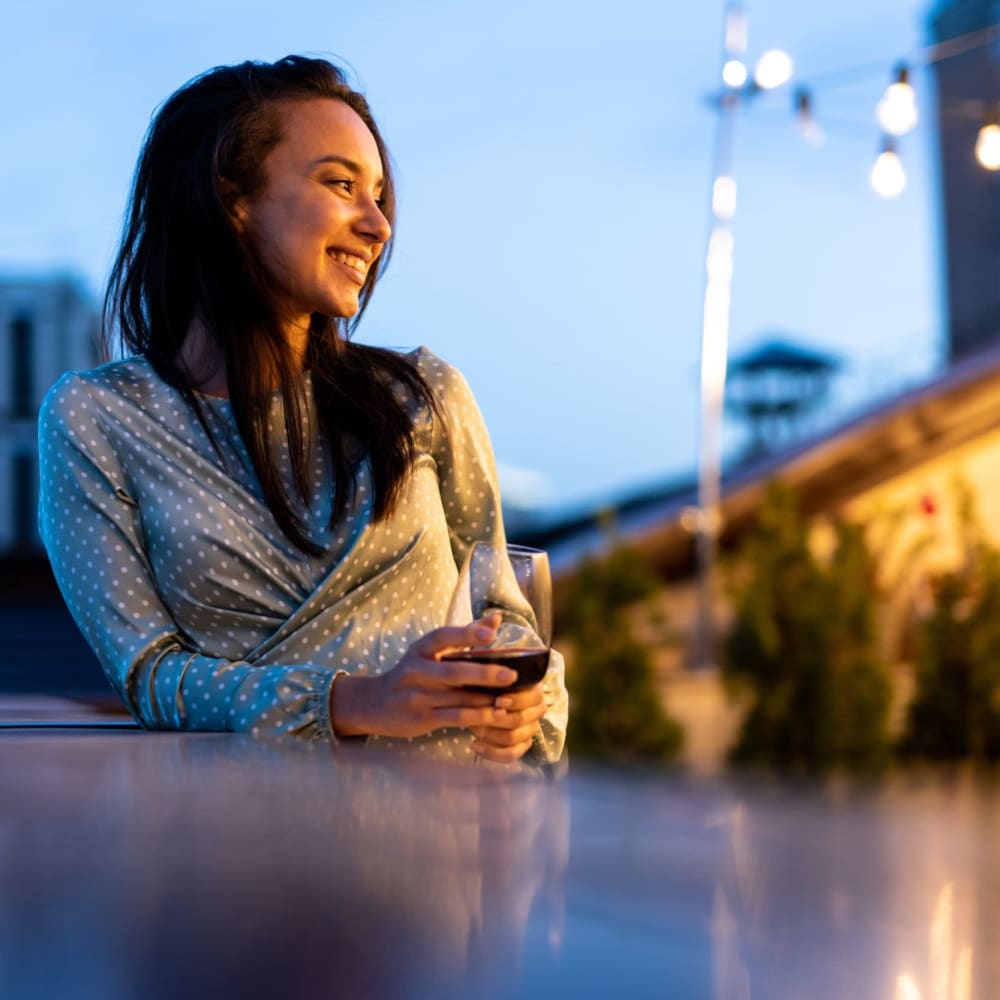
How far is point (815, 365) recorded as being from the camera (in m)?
30.6

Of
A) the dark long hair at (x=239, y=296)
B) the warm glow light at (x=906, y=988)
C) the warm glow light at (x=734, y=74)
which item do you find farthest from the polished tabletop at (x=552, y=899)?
the warm glow light at (x=734, y=74)

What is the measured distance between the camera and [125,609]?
124 cm

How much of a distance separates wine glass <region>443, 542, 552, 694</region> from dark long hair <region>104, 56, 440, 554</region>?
0.35 metres

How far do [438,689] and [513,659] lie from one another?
6 centimetres

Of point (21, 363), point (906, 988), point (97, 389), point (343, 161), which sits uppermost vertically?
point (21, 363)

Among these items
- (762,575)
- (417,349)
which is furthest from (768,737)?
(417,349)

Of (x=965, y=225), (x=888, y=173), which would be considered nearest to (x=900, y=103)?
(x=888, y=173)

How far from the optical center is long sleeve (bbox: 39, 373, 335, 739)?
1.14 m

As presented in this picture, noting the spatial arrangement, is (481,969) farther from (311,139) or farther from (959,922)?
(311,139)

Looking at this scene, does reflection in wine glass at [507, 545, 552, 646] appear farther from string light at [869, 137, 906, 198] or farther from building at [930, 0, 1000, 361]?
building at [930, 0, 1000, 361]

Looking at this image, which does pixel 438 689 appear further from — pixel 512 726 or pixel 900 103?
pixel 900 103

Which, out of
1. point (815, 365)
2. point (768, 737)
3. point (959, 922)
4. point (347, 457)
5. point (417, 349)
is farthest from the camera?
point (815, 365)

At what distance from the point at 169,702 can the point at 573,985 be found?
3.25ft

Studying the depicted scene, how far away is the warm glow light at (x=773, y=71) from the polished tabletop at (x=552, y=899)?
8.79 m
